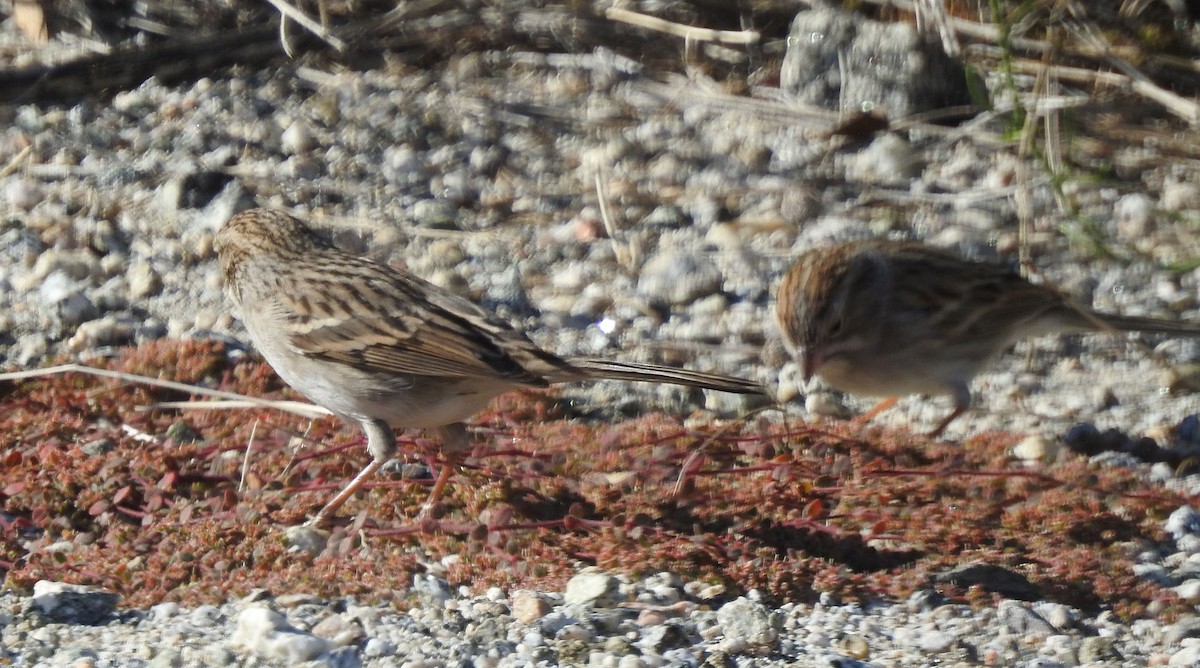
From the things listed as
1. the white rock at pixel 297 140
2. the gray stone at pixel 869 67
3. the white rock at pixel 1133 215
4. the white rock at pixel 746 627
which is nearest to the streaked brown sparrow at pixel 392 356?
the white rock at pixel 746 627

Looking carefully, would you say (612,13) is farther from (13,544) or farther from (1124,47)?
(13,544)

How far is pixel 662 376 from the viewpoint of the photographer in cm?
574

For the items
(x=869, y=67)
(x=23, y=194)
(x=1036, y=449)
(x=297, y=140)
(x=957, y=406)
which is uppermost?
(x=869, y=67)

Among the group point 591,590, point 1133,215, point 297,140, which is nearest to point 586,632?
point 591,590

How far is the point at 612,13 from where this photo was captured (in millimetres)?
9672

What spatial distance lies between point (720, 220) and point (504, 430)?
6.91 feet

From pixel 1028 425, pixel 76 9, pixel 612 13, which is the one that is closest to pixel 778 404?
pixel 1028 425

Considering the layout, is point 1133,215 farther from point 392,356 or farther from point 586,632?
point 586,632

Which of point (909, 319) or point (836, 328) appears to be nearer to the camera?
point (836, 328)

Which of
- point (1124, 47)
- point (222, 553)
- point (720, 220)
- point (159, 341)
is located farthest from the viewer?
point (1124, 47)

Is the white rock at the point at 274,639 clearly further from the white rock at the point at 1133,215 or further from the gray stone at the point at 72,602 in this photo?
the white rock at the point at 1133,215

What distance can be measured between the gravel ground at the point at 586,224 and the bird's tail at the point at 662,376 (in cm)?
96

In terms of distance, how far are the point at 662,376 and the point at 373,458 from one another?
1.19 m

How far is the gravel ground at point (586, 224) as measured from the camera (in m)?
4.96
